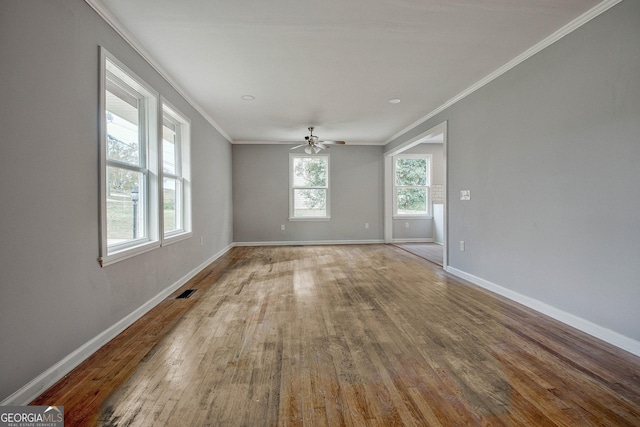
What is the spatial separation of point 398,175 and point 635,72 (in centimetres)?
589

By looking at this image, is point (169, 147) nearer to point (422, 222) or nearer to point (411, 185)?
point (411, 185)

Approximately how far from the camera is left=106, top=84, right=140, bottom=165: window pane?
259 centimetres

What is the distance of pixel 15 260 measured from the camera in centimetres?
156

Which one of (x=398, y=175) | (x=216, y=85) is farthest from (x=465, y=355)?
(x=398, y=175)

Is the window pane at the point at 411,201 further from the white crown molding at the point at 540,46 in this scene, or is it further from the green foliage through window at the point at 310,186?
the white crown molding at the point at 540,46

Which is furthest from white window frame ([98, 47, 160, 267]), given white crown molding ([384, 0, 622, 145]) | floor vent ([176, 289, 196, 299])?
white crown molding ([384, 0, 622, 145])

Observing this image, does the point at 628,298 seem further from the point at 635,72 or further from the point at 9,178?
the point at 9,178

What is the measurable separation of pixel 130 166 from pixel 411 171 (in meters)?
6.71

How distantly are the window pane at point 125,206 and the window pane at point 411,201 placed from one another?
6305 millimetres

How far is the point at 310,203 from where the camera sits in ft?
25.4

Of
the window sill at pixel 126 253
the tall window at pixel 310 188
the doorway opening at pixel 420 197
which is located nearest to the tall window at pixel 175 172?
the window sill at pixel 126 253

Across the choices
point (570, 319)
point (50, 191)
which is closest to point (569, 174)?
point (570, 319)

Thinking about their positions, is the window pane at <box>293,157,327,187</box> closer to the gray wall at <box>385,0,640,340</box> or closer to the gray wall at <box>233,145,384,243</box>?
the gray wall at <box>233,145,384,243</box>

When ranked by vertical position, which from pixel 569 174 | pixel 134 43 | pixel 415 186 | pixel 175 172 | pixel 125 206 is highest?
pixel 134 43
